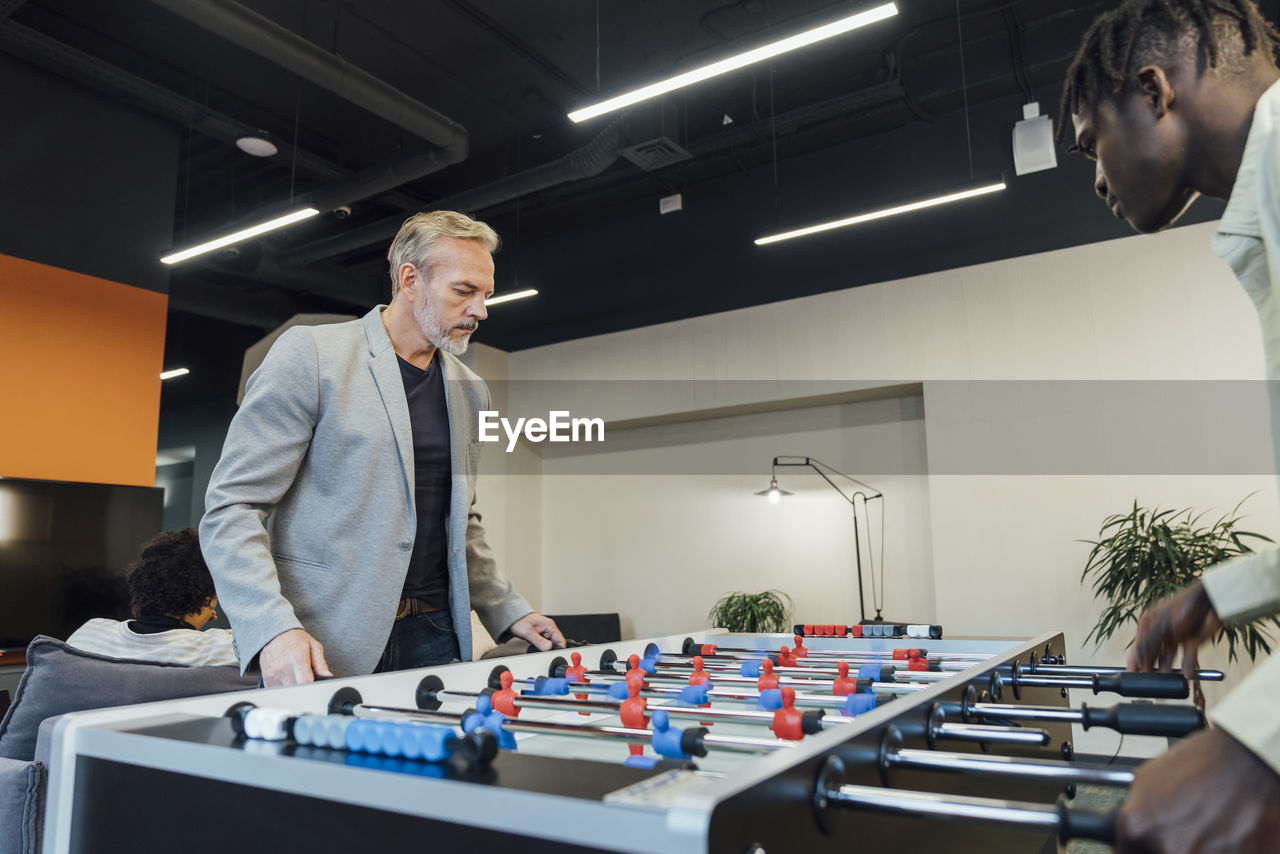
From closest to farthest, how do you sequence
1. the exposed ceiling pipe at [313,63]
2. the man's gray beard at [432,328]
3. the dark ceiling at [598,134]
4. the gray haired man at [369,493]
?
the gray haired man at [369,493]
the man's gray beard at [432,328]
the exposed ceiling pipe at [313,63]
the dark ceiling at [598,134]

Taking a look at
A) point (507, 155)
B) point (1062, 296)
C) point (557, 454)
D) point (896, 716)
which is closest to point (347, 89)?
point (507, 155)

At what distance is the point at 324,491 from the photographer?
5.87 feet

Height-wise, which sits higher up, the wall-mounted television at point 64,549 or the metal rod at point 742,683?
the wall-mounted television at point 64,549

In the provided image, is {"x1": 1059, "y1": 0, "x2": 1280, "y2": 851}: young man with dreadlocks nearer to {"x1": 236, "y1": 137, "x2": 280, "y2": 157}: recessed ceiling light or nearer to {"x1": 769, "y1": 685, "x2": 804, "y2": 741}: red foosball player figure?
{"x1": 769, "y1": 685, "x2": 804, "y2": 741}: red foosball player figure

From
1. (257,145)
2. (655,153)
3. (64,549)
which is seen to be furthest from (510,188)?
(64,549)

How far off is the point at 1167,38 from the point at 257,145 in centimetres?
604

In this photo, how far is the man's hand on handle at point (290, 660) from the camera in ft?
4.70

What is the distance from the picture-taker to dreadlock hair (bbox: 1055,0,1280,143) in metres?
0.95

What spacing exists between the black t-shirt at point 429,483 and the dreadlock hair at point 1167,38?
142 cm

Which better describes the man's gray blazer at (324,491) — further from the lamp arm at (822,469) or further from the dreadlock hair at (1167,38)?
the lamp arm at (822,469)

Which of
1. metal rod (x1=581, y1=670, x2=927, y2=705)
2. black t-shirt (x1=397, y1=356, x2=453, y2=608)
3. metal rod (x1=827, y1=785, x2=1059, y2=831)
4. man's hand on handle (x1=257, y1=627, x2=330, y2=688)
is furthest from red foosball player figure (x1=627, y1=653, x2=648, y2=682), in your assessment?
metal rod (x1=827, y1=785, x2=1059, y2=831)

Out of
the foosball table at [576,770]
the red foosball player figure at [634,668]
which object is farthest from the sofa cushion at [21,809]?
the red foosball player figure at [634,668]

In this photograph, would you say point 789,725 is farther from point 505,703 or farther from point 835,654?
point 835,654

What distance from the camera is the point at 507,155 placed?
6.87m
